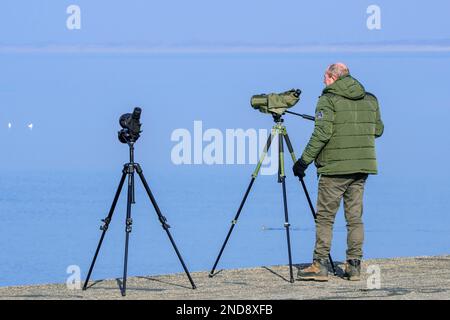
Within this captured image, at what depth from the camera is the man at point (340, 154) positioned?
41.6 feet

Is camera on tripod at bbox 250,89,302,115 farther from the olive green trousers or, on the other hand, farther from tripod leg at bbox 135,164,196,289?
tripod leg at bbox 135,164,196,289

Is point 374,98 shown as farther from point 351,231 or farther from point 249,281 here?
→ point 249,281

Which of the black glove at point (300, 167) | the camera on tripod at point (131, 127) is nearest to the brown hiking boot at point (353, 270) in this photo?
the black glove at point (300, 167)

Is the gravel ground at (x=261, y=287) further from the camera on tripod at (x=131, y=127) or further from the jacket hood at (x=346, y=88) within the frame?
the jacket hood at (x=346, y=88)

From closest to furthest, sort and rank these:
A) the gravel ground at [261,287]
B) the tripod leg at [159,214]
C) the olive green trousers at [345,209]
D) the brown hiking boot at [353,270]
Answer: the gravel ground at [261,287] → the tripod leg at [159,214] → the olive green trousers at [345,209] → the brown hiking boot at [353,270]

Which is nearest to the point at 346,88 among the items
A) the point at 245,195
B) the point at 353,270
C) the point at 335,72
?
the point at 335,72

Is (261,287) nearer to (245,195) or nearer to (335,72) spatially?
(245,195)

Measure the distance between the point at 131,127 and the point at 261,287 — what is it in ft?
6.73

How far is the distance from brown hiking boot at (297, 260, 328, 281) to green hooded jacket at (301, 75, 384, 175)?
945mm

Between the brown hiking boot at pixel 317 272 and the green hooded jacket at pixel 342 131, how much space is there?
0.95m

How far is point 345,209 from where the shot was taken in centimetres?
1308

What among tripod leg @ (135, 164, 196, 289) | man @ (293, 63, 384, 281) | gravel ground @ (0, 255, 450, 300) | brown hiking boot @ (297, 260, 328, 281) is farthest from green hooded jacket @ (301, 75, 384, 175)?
tripod leg @ (135, 164, 196, 289)
